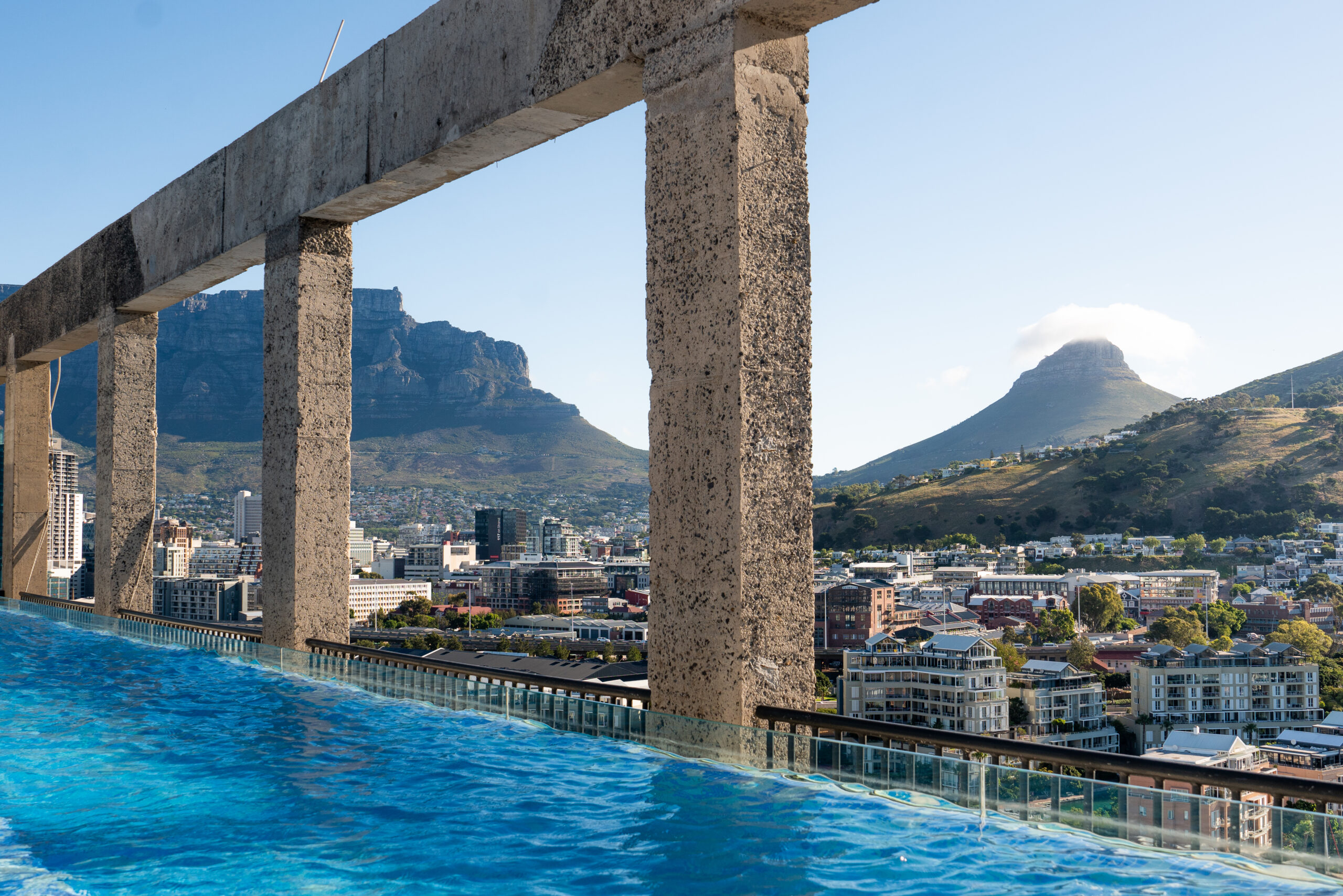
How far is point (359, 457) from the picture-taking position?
10669 centimetres

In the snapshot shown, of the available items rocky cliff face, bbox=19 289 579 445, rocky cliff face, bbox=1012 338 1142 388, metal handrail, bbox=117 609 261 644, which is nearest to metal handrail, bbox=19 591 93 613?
metal handrail, bbox=117 609 261 644

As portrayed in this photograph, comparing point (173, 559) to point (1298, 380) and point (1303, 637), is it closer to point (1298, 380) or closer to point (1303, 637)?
point (1303, 637)

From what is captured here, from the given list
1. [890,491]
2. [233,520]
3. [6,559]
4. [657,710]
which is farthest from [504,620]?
[657,710]

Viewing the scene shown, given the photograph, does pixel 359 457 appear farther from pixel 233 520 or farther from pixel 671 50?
pixel 671 50

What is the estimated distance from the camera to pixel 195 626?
28.5 ft

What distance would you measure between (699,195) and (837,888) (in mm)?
2653

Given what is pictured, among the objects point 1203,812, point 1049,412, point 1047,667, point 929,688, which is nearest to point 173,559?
point 929,688

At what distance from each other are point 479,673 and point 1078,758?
3.32 m

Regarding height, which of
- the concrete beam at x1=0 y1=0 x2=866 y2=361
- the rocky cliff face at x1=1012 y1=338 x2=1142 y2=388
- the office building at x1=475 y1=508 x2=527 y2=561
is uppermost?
the rocky cliff face at x1=1012 y1=338 x2=1142 y2=388

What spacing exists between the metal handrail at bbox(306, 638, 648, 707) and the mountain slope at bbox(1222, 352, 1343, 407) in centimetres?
11854

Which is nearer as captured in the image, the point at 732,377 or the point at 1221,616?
the point at 732,377

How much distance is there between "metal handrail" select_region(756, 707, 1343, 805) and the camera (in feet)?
7.52

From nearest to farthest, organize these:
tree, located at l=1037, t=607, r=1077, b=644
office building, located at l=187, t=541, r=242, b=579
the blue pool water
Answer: the blue pool water → tree, located at l=1037, t=607, r=1077, b=644 → office building, located at l=187, t=541, r=242, b=579

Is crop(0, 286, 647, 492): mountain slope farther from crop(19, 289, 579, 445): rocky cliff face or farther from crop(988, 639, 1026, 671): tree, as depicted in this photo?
crop(988, 639, 1026, 671): tree
